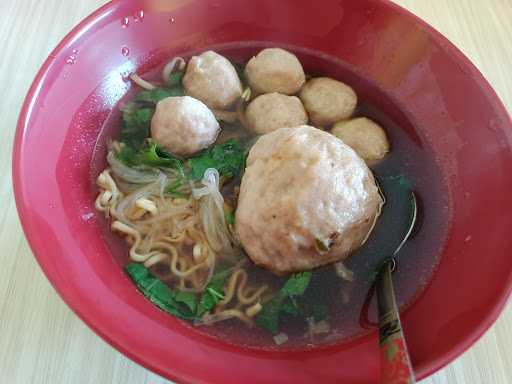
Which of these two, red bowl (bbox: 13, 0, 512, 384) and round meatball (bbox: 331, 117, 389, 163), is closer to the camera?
red bowl (bbox: 13, 0, 512, 384)

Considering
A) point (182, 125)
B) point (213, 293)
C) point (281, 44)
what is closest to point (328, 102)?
point (281, 44)

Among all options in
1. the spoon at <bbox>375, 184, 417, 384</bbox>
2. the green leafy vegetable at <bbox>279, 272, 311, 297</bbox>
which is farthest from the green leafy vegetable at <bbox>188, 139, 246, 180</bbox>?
the spoon at <bbox>375, 184, 417, 384</bbox>

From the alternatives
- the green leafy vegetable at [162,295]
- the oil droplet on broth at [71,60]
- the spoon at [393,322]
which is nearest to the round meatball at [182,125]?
the oil droplet on broth at [71,60]

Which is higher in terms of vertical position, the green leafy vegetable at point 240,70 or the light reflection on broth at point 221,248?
the green leafy vegetable at point 240,70

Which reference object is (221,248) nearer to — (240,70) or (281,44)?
(240,70)

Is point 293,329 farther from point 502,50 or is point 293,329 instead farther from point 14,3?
point 14,3

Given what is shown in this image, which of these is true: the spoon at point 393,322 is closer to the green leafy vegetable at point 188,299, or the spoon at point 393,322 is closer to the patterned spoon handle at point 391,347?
the patterned spoon handle at point 391,347

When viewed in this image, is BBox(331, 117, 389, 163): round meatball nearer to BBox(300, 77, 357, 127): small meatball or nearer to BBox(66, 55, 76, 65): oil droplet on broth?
BBox(300, 77, 357, 127): small meatball
